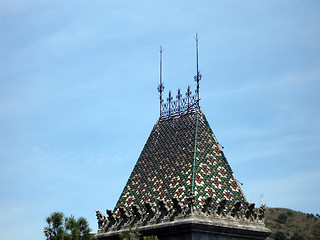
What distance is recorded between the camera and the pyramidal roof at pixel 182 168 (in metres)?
31.0

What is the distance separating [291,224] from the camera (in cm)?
8638

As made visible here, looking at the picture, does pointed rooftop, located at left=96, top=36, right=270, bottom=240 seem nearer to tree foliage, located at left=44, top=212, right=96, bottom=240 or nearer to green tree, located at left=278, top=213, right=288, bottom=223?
tree foliage, located at left=44, top=212, right=96, bottom=240

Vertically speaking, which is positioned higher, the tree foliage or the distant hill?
the distant hill

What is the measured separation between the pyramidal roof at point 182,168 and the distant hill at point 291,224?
143 ft

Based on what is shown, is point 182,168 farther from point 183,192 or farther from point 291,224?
point 291,224

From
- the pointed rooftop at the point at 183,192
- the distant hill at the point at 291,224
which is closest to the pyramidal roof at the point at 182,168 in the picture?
the pointed rooftop at the point at 183,192

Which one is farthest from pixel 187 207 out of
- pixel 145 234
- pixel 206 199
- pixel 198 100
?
pixel 198 100

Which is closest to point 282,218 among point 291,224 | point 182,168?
point 291,224

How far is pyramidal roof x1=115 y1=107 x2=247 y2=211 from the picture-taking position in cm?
3103

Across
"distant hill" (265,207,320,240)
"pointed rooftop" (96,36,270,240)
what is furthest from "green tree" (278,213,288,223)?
"pointed rooftop" (96,36,270,240)

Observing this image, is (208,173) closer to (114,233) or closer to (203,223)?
(203,223)

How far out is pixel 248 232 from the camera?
100 ft

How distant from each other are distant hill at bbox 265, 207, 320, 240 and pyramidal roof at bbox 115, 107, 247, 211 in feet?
143

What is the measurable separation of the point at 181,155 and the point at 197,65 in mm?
6455
